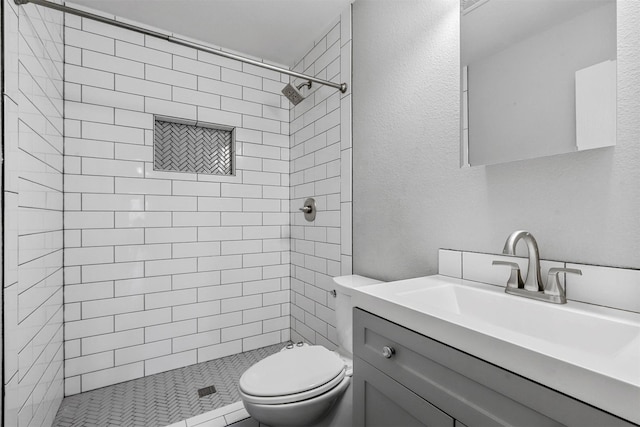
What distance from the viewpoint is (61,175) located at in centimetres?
185

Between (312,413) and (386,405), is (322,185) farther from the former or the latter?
(386,405)

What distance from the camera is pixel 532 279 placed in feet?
3.18

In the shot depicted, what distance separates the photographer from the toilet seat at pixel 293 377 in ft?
4.12

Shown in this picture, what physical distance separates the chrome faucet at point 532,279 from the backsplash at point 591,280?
43 mm

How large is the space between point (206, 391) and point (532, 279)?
6.28ft

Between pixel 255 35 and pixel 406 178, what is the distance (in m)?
1.61

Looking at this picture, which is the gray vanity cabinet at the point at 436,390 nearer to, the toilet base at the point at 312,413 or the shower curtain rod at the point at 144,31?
the toilet base at the point at 312,413

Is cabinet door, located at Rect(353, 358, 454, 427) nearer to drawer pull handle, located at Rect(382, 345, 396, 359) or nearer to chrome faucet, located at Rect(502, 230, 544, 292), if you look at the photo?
drawer pull handle, located at Rect(382, 345, 396, 359)

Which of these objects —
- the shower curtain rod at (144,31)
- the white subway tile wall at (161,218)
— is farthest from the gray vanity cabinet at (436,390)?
the white subway tile wall at (161,218)

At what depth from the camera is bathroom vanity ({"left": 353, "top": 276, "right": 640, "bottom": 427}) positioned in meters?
0.54

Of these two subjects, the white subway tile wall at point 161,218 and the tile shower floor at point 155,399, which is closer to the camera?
the tile shower floor at point 155,399

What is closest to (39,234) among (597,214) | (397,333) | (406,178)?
(397,333)

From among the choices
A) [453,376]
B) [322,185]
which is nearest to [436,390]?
[453,376]

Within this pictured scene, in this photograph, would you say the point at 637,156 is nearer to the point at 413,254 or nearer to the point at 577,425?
the point at 577,425
